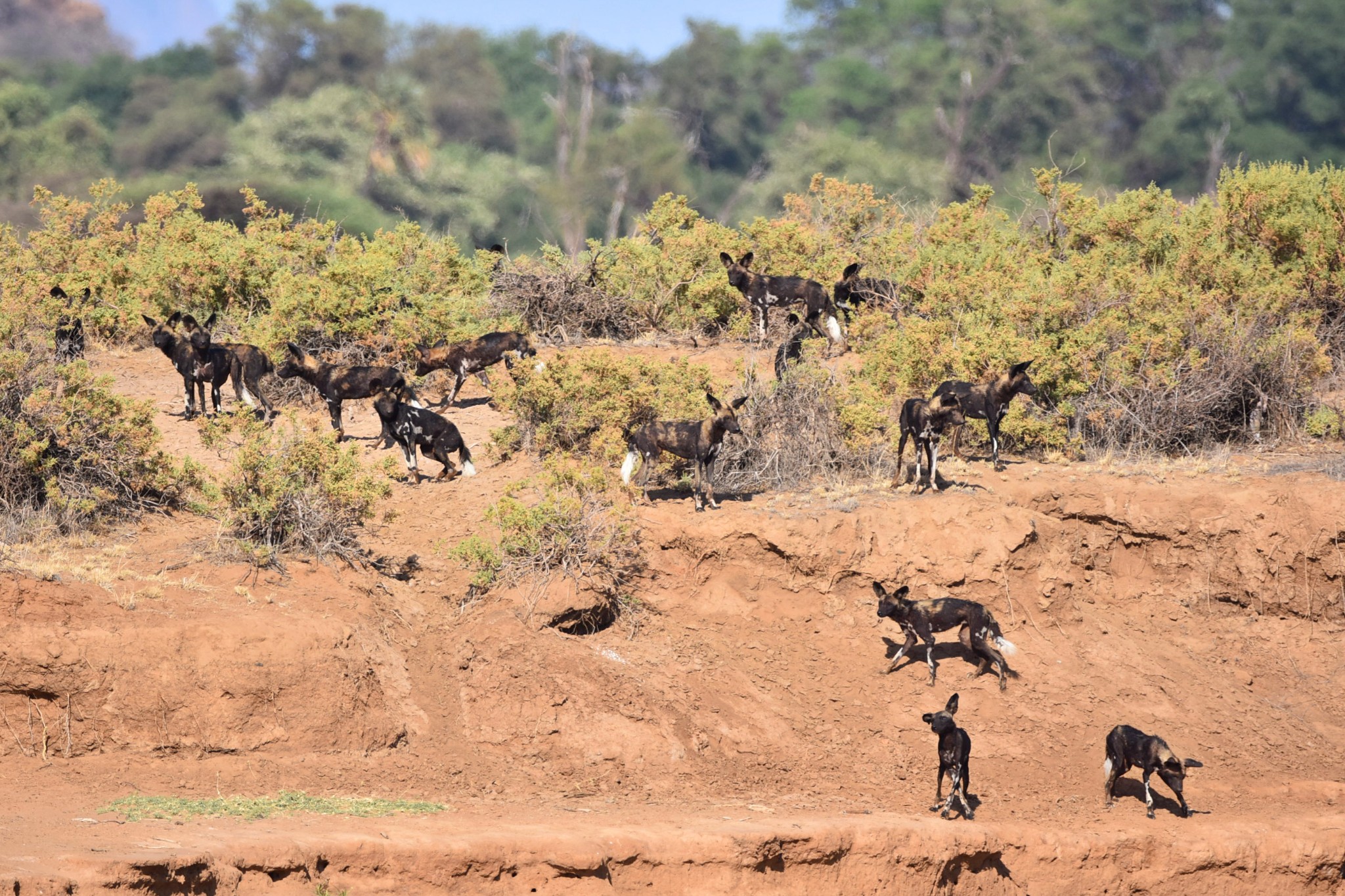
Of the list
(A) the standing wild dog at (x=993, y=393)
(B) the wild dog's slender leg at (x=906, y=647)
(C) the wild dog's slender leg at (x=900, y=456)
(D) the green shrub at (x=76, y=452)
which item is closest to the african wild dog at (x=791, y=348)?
(C) the wild dog's slender leg at (x=900, y=456)

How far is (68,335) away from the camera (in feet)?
59.6

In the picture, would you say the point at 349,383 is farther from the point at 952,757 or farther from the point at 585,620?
the point at 952,757

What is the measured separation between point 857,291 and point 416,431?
6.42 metres

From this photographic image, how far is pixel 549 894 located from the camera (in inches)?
409

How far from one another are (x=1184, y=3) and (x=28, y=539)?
6595 centimetres

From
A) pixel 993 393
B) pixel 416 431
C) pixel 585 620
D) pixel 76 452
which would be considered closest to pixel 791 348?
pixel 993 393

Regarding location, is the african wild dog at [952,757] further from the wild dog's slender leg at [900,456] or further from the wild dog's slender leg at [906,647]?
the wild dog's slender leg at [900,456]

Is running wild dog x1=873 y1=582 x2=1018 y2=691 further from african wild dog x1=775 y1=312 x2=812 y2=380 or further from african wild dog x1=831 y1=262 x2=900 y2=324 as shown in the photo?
african wild dog x1=831 y1=262 x2=900 y2=324

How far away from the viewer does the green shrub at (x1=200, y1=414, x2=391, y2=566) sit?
13.1 metres

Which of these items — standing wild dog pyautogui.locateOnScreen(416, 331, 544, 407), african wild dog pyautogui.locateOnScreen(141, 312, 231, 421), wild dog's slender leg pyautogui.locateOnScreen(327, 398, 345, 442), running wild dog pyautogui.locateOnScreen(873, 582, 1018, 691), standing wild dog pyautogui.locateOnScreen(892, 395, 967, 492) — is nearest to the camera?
running wild dog pyautogui.locateOnScreen(873, 582, 1018, 691)

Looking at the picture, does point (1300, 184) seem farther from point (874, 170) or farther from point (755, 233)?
point (874, 170)

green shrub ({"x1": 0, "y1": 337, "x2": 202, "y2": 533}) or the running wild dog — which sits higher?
green shrub ({"x1": 0, "y1": 337, "x2": 202, "y2": 533})

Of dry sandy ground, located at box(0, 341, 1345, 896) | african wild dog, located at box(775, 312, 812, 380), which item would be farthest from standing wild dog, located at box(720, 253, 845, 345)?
dry sandy ground, located at box(0, 341, 1345, 896)

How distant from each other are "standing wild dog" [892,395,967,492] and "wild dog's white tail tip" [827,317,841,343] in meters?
3.72
